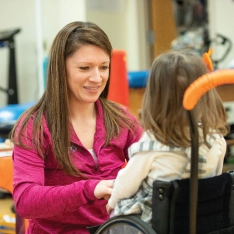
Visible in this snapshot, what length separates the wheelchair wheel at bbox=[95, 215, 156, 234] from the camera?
3.37ft

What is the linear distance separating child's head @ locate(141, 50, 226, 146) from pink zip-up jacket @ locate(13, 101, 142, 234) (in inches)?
9.4

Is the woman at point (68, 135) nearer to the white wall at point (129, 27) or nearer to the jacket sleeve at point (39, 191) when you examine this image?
the jacket sleeve at point (39, 191)

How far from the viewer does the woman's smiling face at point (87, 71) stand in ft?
4.56

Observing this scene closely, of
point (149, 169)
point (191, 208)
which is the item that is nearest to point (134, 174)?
point (149, 169)

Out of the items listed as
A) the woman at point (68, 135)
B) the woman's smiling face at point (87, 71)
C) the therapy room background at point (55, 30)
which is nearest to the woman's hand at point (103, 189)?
the woman at point (68, 135)

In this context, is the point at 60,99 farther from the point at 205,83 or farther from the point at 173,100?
the point at 205,83

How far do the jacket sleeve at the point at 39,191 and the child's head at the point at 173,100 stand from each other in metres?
0.24

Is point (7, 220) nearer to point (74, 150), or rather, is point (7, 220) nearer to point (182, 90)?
point (74, 150)

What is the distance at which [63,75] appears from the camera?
4.61 feet

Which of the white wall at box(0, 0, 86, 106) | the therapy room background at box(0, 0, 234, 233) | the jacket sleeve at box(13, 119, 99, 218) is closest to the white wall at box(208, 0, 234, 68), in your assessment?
the therapy room background at box(0, 0, 234, 233)

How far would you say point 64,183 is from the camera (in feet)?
4.66

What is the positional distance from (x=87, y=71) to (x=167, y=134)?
421 mm

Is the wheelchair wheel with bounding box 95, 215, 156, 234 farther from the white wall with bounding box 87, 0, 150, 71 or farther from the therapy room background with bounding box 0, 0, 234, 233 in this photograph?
the white wall with bounding box 87, 0, 150, 71

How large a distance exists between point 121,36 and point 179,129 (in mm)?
5109
